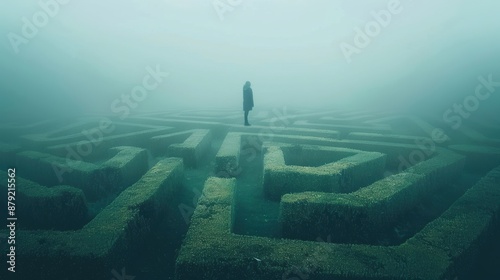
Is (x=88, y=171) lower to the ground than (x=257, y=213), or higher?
higher

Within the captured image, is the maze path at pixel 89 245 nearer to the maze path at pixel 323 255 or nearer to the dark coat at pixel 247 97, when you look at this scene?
the maze path at pixel 323 255

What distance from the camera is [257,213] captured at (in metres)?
8.15

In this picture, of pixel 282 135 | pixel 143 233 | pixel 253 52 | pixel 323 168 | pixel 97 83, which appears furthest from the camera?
pixel 253 52

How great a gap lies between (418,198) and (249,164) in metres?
6.52

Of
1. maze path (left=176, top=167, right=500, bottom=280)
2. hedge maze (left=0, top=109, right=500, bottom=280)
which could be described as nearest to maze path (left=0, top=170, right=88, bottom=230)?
hedge maze (left=0, top=109, right=500, bottom=280)

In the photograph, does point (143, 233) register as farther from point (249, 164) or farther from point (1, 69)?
point (1, 69)

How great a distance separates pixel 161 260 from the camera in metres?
6.05

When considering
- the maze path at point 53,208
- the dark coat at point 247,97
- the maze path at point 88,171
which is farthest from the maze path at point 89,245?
the dark coat at point 247,97

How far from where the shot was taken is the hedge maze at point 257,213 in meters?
4.77

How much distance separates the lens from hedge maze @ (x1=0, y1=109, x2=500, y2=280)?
4766 mm

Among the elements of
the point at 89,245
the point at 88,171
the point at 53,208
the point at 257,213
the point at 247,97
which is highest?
the point at 247,97

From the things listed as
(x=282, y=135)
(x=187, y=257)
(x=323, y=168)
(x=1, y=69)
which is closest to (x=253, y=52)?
(x=1, y=69)

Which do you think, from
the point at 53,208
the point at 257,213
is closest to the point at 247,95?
the point at 257,213

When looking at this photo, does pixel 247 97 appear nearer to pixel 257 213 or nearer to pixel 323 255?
pixel 257 213
